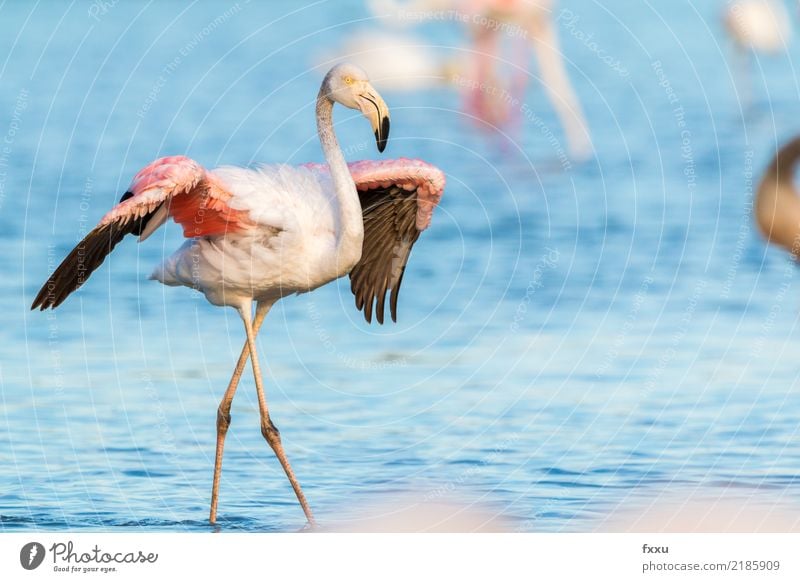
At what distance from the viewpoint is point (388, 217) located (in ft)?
25.3

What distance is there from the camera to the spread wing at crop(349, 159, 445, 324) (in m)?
7.47

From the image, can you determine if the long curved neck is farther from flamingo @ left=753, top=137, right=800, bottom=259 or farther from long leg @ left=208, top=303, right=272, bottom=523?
flamingo @ left=753, top=137, right=800, bottom=259

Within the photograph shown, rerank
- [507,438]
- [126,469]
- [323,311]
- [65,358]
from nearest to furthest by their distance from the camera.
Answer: [126,469] → [507,438] → [65,358] → [323,311]

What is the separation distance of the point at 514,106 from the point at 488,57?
1.47 meters

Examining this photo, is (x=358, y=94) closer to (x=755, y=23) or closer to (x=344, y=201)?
(x=344, y=201)

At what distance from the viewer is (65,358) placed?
31.6ft

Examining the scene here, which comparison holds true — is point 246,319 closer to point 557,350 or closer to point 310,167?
point 310,167

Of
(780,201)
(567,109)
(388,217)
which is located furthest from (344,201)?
(567,109)

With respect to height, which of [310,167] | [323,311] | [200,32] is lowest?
[310,167]

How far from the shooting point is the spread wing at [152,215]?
6.39 m

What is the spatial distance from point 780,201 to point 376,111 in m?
3.32

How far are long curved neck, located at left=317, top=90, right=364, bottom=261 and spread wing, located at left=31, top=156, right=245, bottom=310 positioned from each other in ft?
1.37

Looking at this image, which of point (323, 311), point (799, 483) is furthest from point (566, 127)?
point (799, 483)
